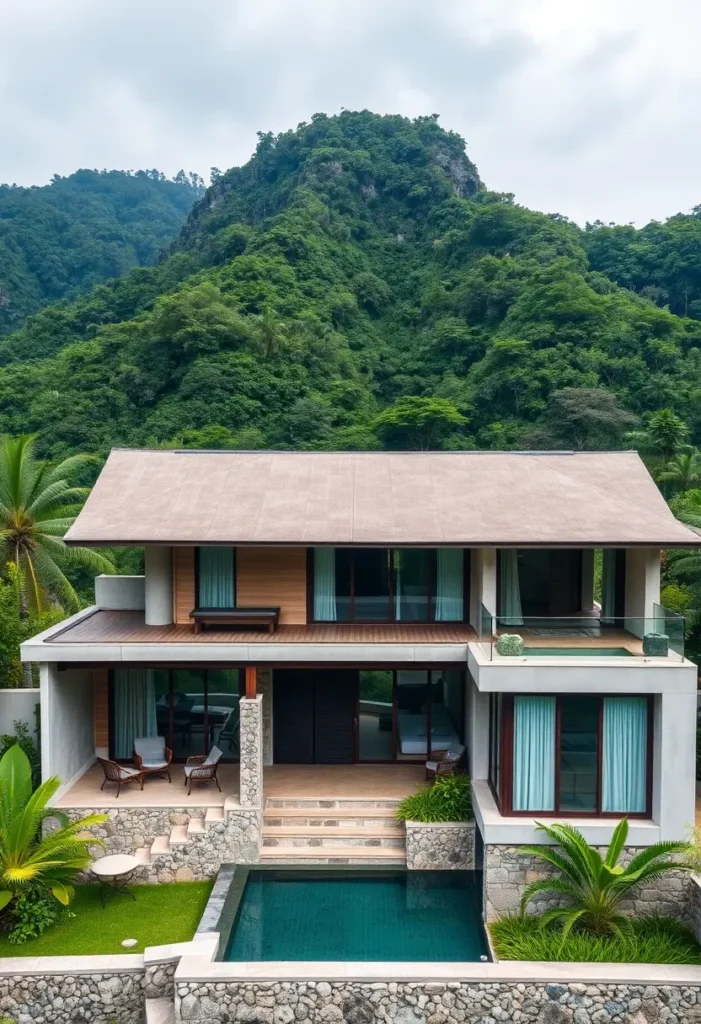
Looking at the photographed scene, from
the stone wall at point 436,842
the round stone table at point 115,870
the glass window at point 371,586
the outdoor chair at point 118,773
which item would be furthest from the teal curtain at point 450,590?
the round stone table at point 115,870

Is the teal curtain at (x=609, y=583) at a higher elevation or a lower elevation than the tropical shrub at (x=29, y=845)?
higher

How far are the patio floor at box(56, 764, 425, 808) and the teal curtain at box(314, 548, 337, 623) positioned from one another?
315 cm

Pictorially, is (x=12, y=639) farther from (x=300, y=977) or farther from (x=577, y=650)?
(x=577, y=650)

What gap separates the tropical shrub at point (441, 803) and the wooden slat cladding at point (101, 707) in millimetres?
6331

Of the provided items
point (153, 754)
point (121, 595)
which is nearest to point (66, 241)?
point (121, 595)

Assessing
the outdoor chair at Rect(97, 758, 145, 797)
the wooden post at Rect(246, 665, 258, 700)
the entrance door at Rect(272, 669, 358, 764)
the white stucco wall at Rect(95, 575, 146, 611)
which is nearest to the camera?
the wooden post at Rect(246, 665, 258, 700)

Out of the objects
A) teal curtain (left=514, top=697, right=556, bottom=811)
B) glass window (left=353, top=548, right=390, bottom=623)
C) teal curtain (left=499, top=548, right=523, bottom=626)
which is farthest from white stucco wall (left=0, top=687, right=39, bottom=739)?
teal curtain (left=514, top=697, right=556, bottom=811)

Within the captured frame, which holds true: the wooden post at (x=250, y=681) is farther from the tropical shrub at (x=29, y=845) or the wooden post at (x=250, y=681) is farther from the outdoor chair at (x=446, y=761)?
the outdoor chair at (x=446, y=761)

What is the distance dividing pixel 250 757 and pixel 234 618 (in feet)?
9.21

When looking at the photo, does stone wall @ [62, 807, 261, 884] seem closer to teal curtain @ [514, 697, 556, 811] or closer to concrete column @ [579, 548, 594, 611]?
teal curtain @ [514, 697, 556, 811]

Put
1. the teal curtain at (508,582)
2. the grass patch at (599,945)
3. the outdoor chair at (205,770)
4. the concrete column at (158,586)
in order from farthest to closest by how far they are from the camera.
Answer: the concrete column at (158,586) → the teal curtain at (508,582) → the outdoor chair at (205,770) → the grass patch at (599,945)

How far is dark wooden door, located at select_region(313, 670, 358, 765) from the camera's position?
16.5 metres

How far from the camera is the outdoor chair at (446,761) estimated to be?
1488 cm

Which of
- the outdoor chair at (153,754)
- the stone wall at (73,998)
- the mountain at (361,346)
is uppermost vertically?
the mountain at (361,346)
